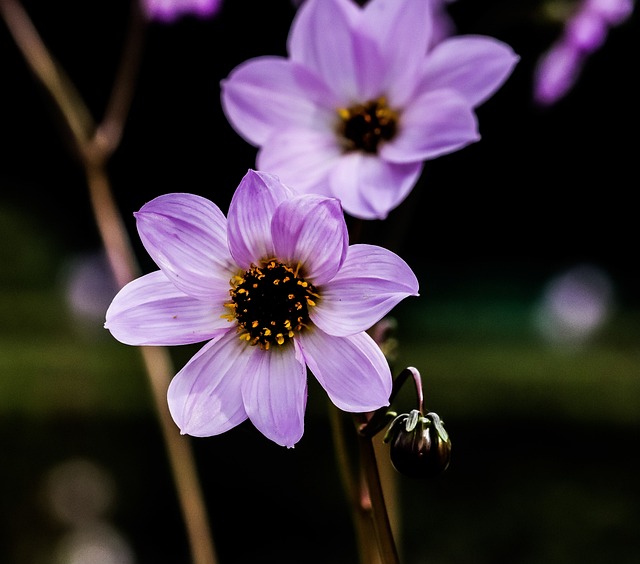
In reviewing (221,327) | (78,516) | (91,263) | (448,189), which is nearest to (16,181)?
(91,263)

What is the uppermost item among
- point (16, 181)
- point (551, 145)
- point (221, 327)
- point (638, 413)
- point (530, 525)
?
point (16, 181)

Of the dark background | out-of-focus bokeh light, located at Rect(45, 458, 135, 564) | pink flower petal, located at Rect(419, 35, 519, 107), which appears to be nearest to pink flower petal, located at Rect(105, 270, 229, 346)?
pink flower petal, located at Rect(419, 35, 519, 107)

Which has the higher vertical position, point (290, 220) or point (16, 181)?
point (16, 181)

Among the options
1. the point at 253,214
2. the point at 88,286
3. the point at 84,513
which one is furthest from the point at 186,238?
the point at 88,286

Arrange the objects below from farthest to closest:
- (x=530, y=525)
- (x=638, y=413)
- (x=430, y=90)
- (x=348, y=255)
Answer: (x=638, y=413) → (x=530, y=525) → (x=430, y=90) → (x=348, y=255)

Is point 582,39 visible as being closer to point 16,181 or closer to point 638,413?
point 638,413

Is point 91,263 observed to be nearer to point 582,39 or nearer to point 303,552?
point 303,552

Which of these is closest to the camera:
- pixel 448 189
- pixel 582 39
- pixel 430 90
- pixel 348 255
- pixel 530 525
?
pixel 348 255

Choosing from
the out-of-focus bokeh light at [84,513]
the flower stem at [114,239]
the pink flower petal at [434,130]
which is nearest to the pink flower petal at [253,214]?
the pink flower petal at [434,130]

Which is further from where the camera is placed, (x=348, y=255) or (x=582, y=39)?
(x=582, y=39)
